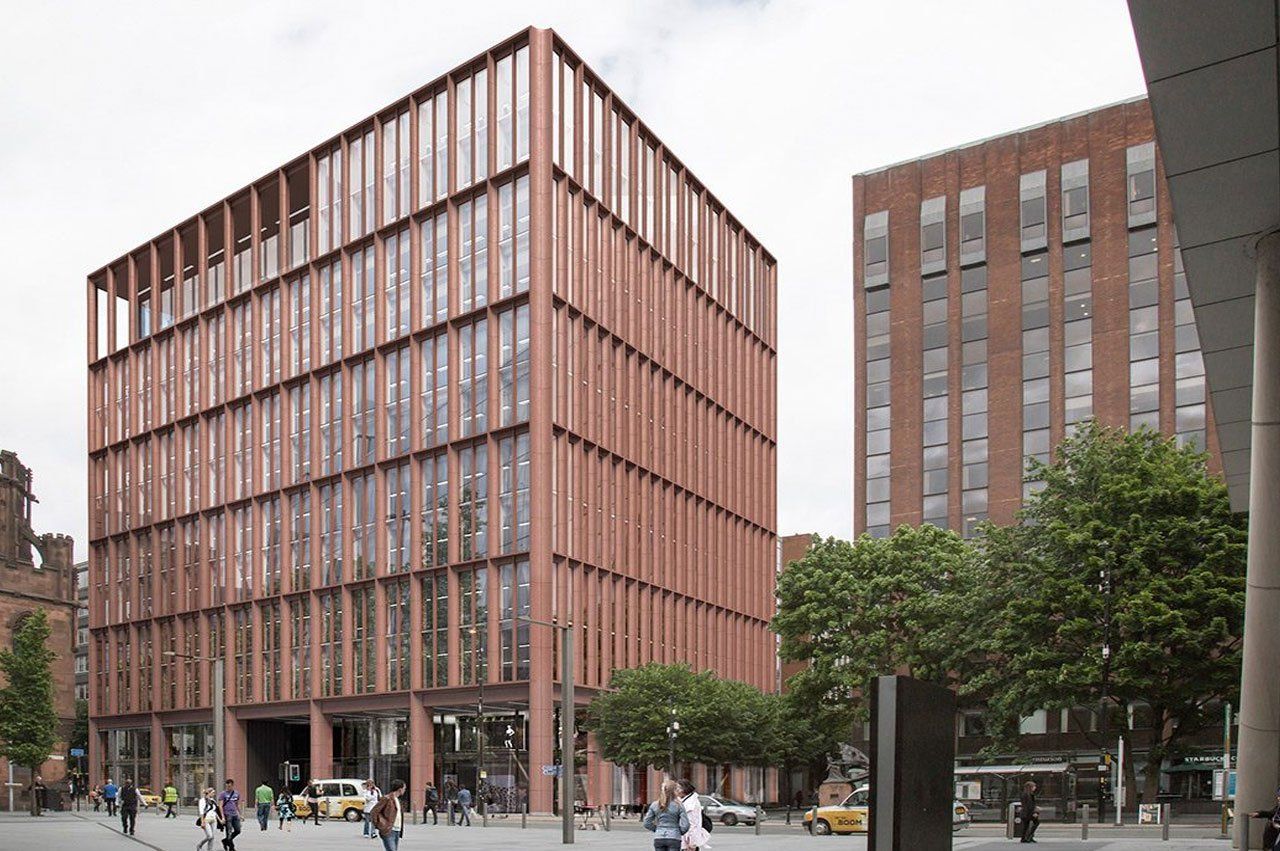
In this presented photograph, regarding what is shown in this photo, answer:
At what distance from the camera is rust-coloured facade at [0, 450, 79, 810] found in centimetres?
11556

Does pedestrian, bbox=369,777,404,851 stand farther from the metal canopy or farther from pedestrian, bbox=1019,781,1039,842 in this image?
pedestrian, bbox=1019,781,1039,842

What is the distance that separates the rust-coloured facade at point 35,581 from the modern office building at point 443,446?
48.2ft

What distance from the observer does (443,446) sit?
7869 centimetres

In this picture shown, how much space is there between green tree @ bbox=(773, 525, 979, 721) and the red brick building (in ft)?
53.4

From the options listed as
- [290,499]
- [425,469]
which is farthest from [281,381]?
[425,469]

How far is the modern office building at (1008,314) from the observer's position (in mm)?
80812

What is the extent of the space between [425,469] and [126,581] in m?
33.7

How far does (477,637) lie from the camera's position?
249 feet

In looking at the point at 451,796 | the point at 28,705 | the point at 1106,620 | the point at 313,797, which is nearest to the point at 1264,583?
the point at 1106,620

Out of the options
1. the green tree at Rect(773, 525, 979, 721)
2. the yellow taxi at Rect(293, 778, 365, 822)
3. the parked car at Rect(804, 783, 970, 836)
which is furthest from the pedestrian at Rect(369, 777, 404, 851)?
the yellow taxi at Rect(293, 778, 365, 822)

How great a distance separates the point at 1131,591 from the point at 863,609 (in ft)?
53.6

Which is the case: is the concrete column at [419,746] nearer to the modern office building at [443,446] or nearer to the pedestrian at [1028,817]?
the modern office building at [443,446]

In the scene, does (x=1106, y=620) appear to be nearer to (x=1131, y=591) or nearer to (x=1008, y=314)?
(x=1131, y=591)

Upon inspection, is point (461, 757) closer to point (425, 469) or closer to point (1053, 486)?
point (425, 469)
